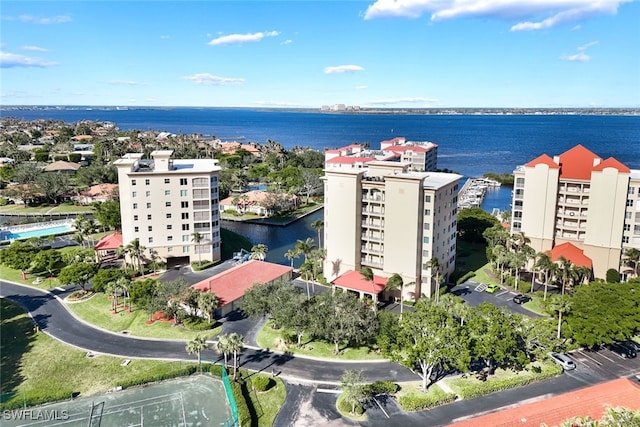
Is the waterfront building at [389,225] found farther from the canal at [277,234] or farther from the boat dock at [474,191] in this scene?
the boat dock at [474,191]

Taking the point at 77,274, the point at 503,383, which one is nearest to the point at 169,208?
the point at 77,274

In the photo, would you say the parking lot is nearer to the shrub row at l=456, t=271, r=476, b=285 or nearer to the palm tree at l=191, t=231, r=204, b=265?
the shrub row at l=456, t=271, r=476, b=285

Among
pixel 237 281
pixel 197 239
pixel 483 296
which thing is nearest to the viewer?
pixel 237 281

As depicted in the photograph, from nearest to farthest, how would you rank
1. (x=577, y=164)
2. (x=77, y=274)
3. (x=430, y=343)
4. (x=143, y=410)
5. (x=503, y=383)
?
(x=143, y=410), (x=430, y=343), (x=503, y=383), (x=77, y=274), (x=577, y=164)

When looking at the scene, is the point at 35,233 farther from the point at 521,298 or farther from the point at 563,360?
the point at 563,360

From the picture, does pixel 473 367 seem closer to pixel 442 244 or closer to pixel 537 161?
pixel 442 244

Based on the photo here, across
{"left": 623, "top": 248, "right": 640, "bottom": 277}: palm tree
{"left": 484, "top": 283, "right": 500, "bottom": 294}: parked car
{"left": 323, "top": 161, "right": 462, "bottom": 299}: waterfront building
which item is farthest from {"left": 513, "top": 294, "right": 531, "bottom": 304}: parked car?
{"left": 623, "top": 248, "right": 640, "bottom": 277}: palm tree

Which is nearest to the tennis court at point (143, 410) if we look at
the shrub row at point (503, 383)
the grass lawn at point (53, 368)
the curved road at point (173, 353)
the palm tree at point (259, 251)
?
the grass lawn at point (53, 368)
